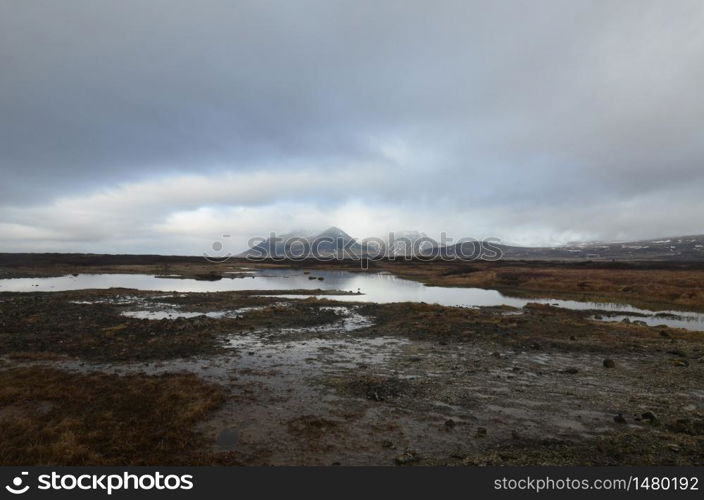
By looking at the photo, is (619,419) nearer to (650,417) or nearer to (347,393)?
(650,417)

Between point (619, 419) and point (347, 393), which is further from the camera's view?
point (347, 393)

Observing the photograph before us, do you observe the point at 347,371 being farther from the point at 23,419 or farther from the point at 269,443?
the point at 23,419

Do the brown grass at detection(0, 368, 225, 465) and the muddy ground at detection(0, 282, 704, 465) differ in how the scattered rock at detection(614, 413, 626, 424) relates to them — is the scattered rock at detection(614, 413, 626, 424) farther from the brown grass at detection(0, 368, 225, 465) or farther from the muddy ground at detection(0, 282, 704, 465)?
the brown grass at detection(0, 368, 225, 465)

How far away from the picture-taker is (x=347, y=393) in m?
17.5

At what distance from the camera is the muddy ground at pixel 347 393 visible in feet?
38.3

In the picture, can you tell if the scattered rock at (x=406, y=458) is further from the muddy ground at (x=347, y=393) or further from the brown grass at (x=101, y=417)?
the brown grass at (x=101, y=417)

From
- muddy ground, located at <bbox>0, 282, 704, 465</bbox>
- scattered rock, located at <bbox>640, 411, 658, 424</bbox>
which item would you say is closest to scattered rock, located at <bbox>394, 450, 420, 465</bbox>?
muddy ground, located at <bbox>0, 282, 704, 465</bbox>

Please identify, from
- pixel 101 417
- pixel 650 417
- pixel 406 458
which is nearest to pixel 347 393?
pixel 406 458

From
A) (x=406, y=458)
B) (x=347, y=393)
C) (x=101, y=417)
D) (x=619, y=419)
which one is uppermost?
(x=101, y=417)

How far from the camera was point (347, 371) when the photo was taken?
21203 millimetres

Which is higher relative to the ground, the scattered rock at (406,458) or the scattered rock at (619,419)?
the scattered rock at (406,458)

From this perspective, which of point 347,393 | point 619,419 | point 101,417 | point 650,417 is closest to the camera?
point 101,417

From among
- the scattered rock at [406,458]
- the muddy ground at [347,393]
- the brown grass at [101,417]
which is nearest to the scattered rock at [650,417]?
the muddy ground at [347,393]

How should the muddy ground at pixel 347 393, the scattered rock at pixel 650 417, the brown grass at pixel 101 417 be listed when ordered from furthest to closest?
the scattered rock at pixel 650 417, the muddy ground at pixel 347 393, the brown grass at pixel 101 417
